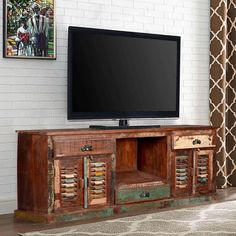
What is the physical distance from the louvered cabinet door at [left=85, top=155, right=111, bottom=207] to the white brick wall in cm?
59

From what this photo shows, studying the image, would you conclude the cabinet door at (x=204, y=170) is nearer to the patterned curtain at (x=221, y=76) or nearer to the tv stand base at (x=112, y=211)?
the tv stand base at (x=112, y=211)

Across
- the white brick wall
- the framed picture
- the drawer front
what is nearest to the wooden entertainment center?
the drawer front

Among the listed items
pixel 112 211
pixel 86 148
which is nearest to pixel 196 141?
pixel 112 211

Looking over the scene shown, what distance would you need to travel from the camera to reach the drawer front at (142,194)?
15.6 ft

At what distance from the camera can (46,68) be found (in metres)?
4.93

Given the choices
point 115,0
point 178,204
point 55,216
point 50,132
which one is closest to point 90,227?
point 55,216

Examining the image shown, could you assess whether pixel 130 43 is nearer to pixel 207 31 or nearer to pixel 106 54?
pixel 106 54

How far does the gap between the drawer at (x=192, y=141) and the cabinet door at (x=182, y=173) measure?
0.05 meters

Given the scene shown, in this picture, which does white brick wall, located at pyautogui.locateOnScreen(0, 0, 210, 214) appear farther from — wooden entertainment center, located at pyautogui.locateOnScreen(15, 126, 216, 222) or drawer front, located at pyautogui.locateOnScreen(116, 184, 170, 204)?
drawer front, located at pyautogui.locateOnScreen(116, 184, 170, 204)

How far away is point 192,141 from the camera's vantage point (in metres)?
5.21

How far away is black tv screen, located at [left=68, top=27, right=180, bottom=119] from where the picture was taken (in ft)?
15.8

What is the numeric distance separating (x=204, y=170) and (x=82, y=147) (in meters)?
1.32

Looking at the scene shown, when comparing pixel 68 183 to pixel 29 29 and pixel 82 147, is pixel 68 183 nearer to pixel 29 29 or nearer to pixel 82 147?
pixel 82 147

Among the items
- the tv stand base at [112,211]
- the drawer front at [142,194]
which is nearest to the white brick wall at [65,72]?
the tv stand base at [112,211]
